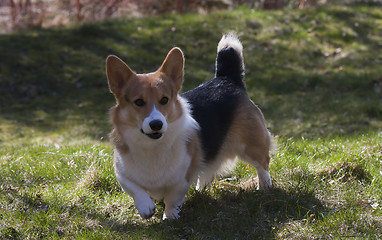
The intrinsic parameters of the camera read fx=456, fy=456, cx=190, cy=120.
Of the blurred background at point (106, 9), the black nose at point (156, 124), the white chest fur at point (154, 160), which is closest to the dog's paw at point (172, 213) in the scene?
the white chest fur at point (154, 160)

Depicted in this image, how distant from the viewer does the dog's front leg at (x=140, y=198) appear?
319cm

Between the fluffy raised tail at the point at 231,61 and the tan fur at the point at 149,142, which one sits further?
the fluffy raised tail at the point at 231,61

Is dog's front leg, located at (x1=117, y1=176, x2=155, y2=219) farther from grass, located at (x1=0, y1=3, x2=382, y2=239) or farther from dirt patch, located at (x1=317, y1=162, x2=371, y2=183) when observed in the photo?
dirt patch, located at (x1=317, y1=162, x2=371, y2=183)

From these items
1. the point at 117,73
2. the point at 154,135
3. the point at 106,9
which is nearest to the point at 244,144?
the point at 154,135

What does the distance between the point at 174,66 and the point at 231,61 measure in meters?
0.76

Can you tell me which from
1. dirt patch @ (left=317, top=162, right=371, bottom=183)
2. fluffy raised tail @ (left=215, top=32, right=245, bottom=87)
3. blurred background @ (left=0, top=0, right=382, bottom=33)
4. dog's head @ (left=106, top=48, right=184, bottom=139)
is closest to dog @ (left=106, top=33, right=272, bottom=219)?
dog's head @ (left=106, top=48, right=184, bottom=139)

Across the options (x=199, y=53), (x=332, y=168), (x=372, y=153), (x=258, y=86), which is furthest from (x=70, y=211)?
(x=199, y=53)

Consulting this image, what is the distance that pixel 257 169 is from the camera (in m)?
3.88

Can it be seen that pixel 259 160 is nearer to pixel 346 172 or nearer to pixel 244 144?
pixel 244 144

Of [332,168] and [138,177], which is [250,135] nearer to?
[332,168]

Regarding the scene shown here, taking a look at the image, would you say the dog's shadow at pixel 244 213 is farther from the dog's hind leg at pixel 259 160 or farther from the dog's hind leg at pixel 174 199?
the dog's hind leg at pixel 259 160

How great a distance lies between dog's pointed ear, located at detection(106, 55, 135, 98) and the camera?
341 cm

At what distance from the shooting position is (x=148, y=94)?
327 cm

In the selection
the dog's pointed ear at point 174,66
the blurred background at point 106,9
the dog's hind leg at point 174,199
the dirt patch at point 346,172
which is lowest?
the blurred background at point 106,9
